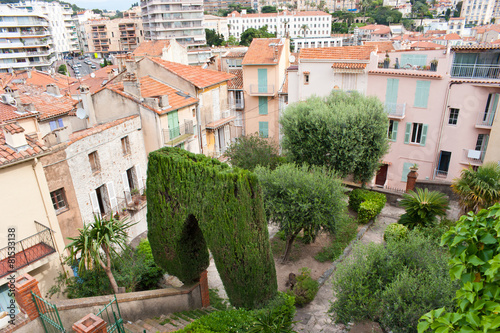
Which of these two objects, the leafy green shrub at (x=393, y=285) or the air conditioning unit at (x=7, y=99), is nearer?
the leafy green shrub at (x=393, y=285)

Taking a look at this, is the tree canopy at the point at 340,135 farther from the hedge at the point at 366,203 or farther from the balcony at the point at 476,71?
the balcony at the point at 476,71

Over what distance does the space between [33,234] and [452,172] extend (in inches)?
1041

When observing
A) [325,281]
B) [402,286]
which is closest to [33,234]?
[325,281]

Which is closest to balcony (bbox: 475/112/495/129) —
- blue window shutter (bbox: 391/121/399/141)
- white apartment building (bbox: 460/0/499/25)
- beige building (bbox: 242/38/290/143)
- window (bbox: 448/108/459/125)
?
window (bbox: 448/108/459/125)

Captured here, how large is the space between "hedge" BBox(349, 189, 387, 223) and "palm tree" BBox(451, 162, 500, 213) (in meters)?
4.75

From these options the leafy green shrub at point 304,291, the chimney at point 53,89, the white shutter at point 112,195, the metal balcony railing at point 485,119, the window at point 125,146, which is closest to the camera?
the leafy green shrub at point 304,291

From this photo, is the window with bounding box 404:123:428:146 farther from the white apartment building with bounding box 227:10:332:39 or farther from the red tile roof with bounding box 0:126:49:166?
the white apartment building with bounding box 227:10:332:39

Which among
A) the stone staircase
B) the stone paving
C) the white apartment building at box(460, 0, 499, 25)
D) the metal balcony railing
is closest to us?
the stone staircase

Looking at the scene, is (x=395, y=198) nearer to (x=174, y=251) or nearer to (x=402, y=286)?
(x=402, y=286)

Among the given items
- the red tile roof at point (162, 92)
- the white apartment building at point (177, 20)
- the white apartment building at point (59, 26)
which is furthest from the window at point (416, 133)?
the white apartment building at point (59, 26)

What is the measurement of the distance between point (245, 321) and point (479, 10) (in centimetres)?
22525

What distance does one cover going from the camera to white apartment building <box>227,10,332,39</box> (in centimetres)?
15488

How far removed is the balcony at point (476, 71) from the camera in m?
22.1

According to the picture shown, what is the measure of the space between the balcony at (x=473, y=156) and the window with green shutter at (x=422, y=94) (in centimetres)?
440
